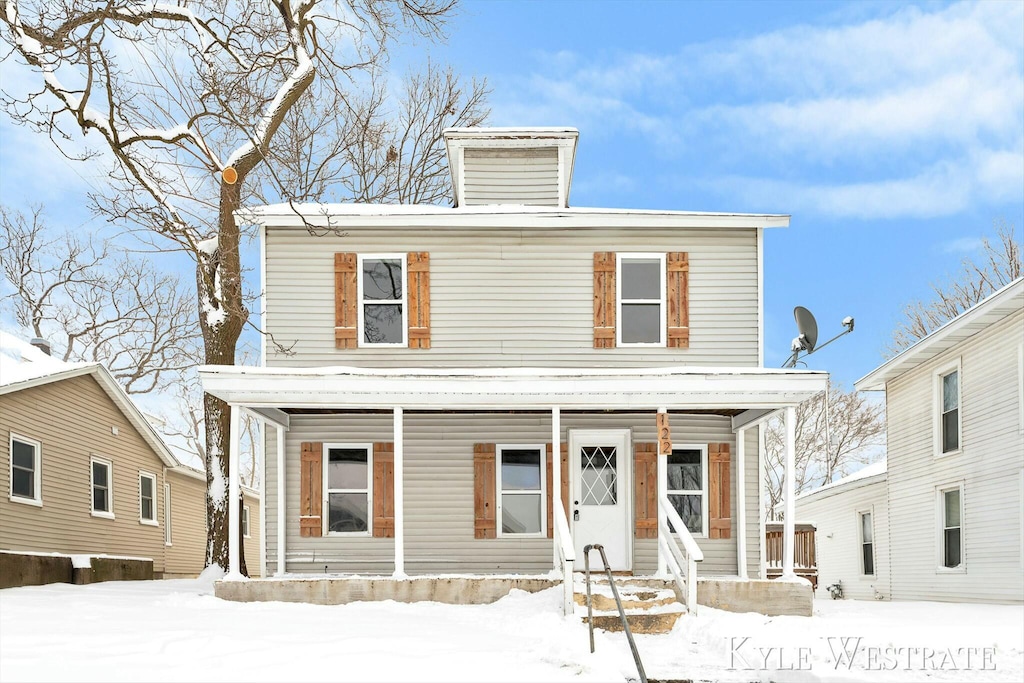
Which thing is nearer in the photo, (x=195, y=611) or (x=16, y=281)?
(x=195, y=611)

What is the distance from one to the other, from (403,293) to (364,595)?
4665 millimetres

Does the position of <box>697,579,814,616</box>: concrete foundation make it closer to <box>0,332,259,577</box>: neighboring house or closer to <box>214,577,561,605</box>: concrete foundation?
A: <box>214,577,561,605</box>: concrete foundation

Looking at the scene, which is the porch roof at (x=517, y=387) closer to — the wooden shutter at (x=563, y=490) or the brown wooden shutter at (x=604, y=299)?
the wooden shutter at (x=563, y=490)

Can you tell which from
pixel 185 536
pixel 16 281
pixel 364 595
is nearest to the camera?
pixel 364 595

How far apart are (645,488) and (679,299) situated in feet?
9.51

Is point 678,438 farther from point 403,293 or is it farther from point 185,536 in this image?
point 185,536

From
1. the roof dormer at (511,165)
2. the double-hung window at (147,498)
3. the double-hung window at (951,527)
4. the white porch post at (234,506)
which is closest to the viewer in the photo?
the white porch post at (234,506)

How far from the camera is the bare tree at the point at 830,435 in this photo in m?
37.0

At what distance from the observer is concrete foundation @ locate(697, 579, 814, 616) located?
12.1 m

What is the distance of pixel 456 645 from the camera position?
9164 millimetres

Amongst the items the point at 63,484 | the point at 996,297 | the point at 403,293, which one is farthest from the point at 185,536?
the point at 996,297

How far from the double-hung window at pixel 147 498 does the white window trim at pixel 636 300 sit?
41.4ft

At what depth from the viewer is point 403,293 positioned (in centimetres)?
1478

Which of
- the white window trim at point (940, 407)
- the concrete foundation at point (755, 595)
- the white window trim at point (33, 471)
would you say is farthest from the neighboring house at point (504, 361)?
the white window trim at point (33, 471)
